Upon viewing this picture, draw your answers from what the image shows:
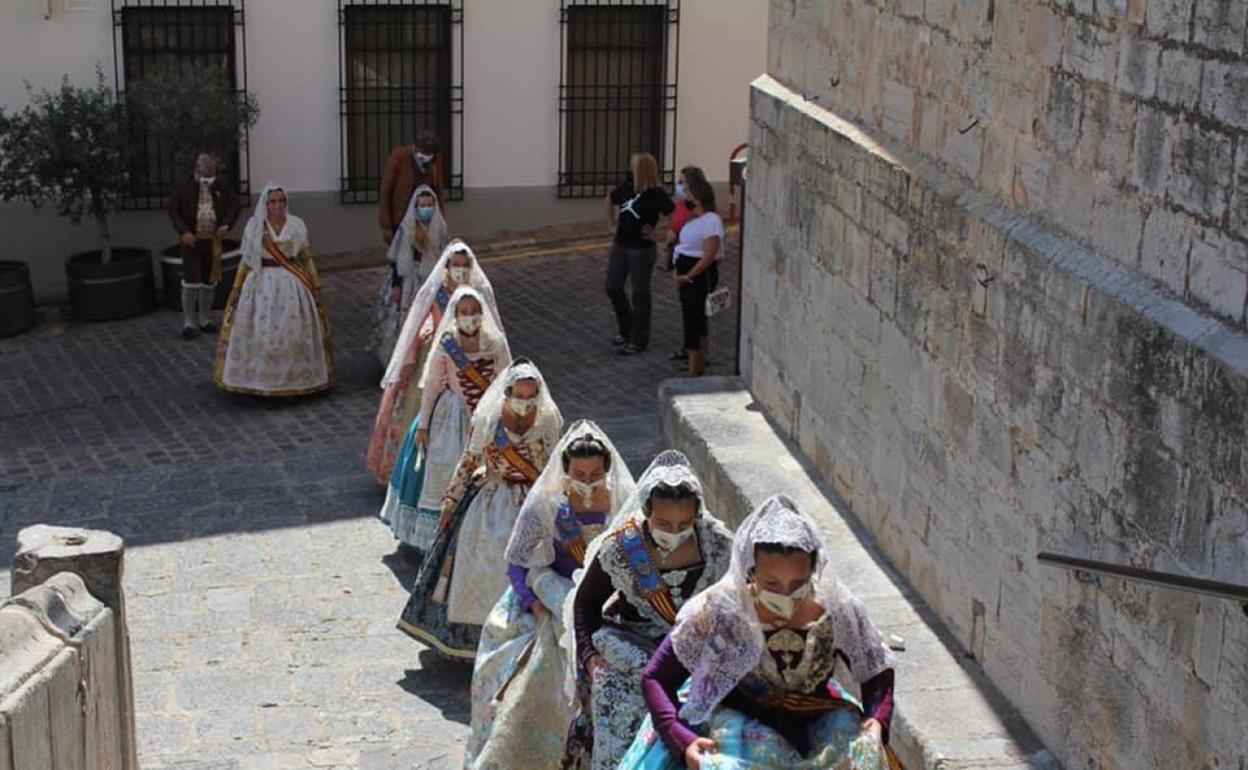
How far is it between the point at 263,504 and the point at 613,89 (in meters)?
8.16

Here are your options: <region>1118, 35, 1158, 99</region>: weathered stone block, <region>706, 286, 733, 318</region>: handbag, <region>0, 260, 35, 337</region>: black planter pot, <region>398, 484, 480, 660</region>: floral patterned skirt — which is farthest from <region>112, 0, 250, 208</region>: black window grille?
<region>1118, 35, 1158, 99</region>: weathered stone block

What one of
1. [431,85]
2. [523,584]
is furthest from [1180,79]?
[431,85]

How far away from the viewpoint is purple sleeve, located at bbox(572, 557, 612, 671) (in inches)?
279

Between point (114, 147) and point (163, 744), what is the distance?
8.49 meters

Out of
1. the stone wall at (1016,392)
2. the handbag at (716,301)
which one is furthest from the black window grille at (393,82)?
the stone wall at (1016,392)

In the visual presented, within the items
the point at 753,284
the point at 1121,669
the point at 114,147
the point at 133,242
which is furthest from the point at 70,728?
the point at 133,242

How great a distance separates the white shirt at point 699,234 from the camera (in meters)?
14.6

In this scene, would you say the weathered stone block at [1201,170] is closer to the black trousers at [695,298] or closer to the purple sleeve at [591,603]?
the purple sleeve at [591,603]

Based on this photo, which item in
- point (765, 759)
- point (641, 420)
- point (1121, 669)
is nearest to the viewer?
point (765, 759)

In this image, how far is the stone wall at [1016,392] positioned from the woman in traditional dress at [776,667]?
1054 millimetres

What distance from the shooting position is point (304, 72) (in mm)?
18188

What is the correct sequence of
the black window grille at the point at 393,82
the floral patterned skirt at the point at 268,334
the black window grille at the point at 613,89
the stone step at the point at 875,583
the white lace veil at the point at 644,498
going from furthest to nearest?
the black window grille at the point at 613,89
the black window grille at the point at 393,82
the floral patterned skirt at the point at 268,334
the stone step at the point at 875,583
the white lace veil at the point at 644,498

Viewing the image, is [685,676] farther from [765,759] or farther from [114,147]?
[114,147]

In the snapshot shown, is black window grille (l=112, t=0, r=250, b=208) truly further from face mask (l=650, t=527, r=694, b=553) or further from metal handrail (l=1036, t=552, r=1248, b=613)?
metal handrail (l=1036, t=552, r=1248, b=613)
